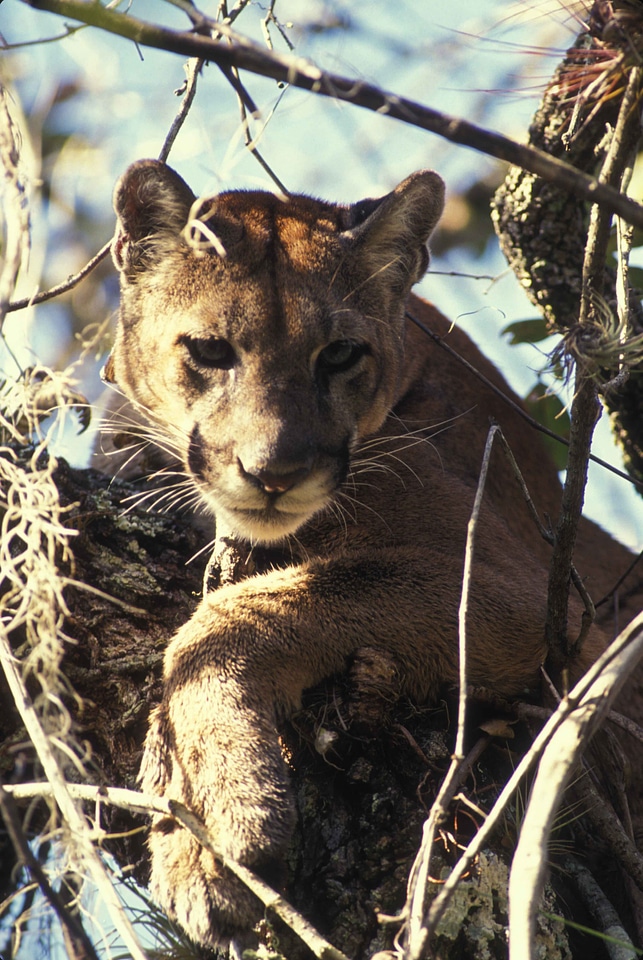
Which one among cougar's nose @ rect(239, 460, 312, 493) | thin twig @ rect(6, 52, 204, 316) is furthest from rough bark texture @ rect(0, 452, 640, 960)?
thin twig @ rect(6, 52, 204, 316)

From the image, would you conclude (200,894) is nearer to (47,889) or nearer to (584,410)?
(47,889)

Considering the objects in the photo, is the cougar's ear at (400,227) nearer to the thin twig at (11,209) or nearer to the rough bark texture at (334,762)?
the rough bark texture at (334,762)

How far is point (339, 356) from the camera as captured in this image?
349cm

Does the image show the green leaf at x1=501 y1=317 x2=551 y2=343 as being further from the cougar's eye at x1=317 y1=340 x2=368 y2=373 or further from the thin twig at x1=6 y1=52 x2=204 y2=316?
the thin twig at x1=6 y1=52 x2=204 y2=316

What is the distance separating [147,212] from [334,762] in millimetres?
2099

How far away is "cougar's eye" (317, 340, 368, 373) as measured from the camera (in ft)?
11.3

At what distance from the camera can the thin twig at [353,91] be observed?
5.69ft

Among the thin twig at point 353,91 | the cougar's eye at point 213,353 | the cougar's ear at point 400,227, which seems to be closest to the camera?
the thin twig at point 353,91

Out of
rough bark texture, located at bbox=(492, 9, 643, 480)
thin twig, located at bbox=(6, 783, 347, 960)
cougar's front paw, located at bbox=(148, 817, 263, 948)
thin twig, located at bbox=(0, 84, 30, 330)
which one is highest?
rough bark texture, located at bbox=(492, 9, 643, 480)

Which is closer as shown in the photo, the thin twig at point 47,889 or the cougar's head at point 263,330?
the thin twig at point 47,889

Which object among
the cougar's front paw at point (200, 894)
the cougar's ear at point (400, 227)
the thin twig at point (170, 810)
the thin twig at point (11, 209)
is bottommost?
the cougar's front paw at point (200, 894)

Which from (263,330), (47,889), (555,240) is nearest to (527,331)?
(555,240)

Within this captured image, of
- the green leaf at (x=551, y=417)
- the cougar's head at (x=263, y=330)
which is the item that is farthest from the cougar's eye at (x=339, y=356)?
the green leaf at (x=551, y=417)

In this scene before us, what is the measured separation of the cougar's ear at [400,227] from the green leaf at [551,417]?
1136 mm
